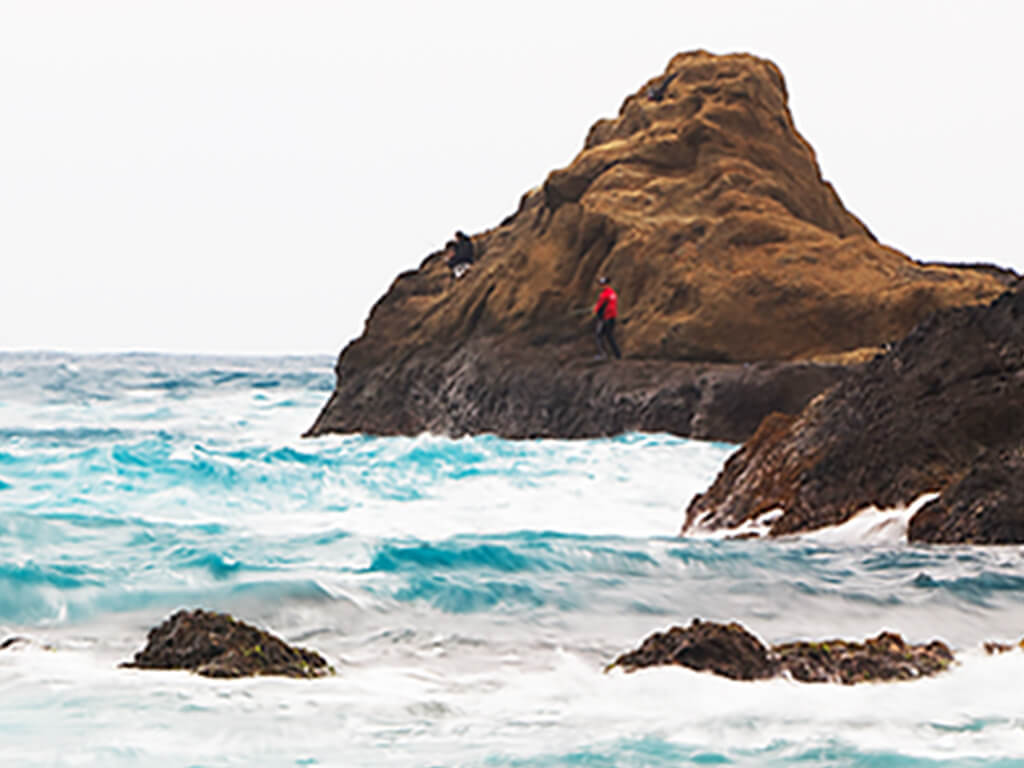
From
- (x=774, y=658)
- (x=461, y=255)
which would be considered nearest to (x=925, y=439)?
(x=774, y=658)

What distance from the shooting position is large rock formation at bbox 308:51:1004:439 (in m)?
19.0

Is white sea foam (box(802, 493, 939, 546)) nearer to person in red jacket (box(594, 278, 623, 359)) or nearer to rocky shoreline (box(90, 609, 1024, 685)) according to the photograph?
rocky shoreline (box(90, 609, 1024, 685))

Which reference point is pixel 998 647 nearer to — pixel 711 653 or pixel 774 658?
pixel 774 658

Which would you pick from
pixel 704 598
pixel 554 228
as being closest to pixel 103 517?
pixel 704 598

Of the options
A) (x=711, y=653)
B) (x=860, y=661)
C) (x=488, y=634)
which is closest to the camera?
(x=711, y=653)

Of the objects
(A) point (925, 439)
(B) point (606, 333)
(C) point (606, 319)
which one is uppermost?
(C) point (606, 319)

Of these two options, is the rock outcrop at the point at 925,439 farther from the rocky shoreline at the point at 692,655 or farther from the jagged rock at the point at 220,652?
the jagged rock at the point at 220,652

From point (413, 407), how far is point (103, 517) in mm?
12860

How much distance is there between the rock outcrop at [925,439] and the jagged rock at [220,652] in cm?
383

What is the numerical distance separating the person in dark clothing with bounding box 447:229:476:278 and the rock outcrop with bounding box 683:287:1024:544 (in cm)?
1667

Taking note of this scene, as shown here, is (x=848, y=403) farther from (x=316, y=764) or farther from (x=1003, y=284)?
(x=1003, y=284)

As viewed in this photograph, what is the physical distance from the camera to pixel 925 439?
25.8 ft

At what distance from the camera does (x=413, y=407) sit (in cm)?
2209

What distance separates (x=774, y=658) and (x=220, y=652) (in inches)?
77.0
